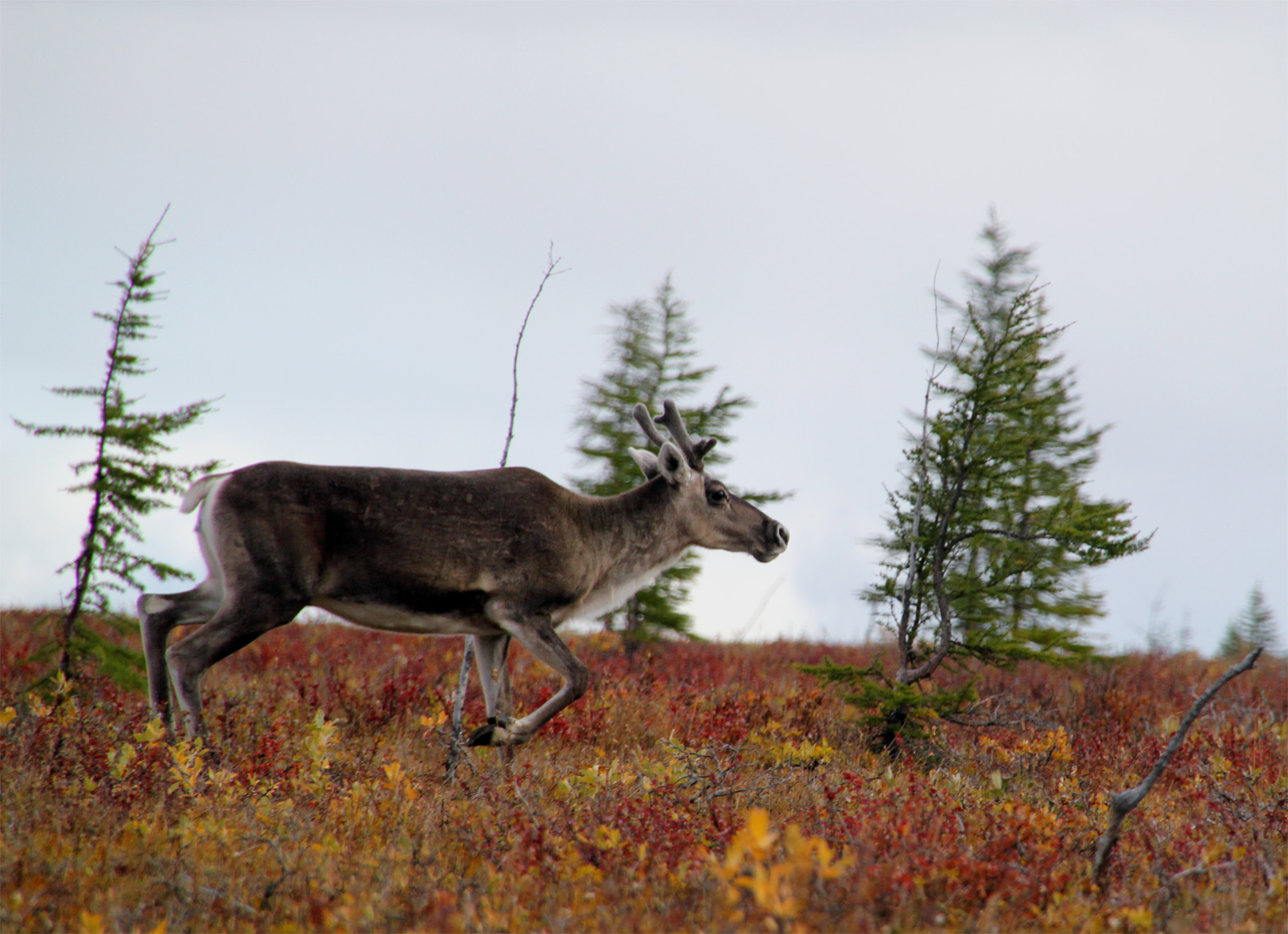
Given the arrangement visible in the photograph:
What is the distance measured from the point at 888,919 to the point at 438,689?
21.2ft

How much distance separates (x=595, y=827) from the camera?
4.95m

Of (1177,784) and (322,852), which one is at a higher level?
(1177,784)

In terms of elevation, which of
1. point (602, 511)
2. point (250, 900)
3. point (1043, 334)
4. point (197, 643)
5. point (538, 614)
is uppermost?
point (1043, 334)

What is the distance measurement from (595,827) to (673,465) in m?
4.04

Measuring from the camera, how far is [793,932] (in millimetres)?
3416

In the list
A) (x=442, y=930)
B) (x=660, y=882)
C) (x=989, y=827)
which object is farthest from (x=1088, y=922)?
(x=442, y=930)

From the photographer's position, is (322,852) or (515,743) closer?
(322,852)

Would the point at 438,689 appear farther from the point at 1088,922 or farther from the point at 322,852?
the point at 1088,922

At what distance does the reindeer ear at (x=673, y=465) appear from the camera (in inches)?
332

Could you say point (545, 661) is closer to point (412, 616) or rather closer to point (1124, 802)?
point (412, 616)

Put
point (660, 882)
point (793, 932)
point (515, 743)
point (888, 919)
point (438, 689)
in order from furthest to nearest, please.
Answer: point (438, 689), point (515, 743), point (660, 882), point (888, 919), point (793, 932)

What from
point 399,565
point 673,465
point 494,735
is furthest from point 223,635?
point 673,465

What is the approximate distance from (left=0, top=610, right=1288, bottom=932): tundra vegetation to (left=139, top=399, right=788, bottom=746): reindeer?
0.64 m

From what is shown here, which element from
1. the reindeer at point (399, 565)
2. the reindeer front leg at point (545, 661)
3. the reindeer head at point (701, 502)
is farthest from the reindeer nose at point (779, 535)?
the reindeer front leg at point (545, 661)
